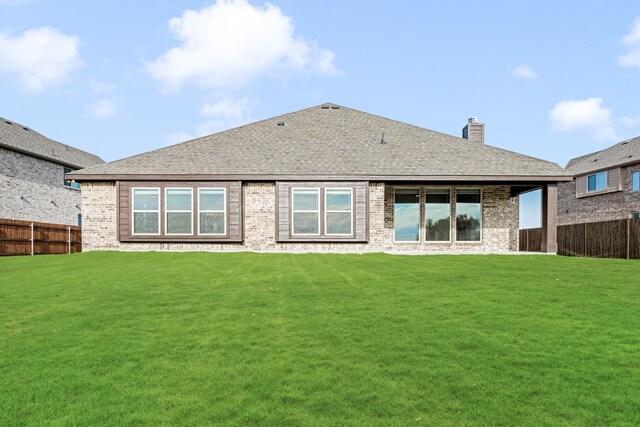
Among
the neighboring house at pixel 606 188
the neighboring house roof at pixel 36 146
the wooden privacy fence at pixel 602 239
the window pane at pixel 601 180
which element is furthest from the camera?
the window pane at pixel 601 180

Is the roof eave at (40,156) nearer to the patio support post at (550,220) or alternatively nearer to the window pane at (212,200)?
the window pane at (212,200)

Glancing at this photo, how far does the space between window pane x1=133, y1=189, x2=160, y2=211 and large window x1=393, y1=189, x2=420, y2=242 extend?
9.64 metres

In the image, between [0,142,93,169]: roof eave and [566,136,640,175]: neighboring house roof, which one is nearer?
[0,142,93,169]: roof eave

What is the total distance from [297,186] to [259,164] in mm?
1938

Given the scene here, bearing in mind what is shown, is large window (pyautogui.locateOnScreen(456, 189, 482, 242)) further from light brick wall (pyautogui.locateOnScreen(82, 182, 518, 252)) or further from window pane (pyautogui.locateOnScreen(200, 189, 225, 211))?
window pane (pyautogui.locateOnScreen(200, 189, 225, 211))

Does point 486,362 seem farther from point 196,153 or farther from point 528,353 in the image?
point 196,153

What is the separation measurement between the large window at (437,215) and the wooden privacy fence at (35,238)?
1903cm

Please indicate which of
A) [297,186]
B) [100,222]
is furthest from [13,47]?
[297,186]

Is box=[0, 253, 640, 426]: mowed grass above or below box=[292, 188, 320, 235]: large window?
below

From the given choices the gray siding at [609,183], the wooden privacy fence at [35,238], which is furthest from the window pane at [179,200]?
the gray siding at [609,183]

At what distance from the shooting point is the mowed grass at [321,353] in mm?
3502

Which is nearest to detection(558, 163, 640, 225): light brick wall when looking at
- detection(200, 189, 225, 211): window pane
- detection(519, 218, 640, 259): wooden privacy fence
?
detection(519, 218, 640, 259): wooden privacy fence

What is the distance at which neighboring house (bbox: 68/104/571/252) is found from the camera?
17.7 m

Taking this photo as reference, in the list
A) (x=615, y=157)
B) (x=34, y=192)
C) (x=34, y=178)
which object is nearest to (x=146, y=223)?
(x=34, y=192)
